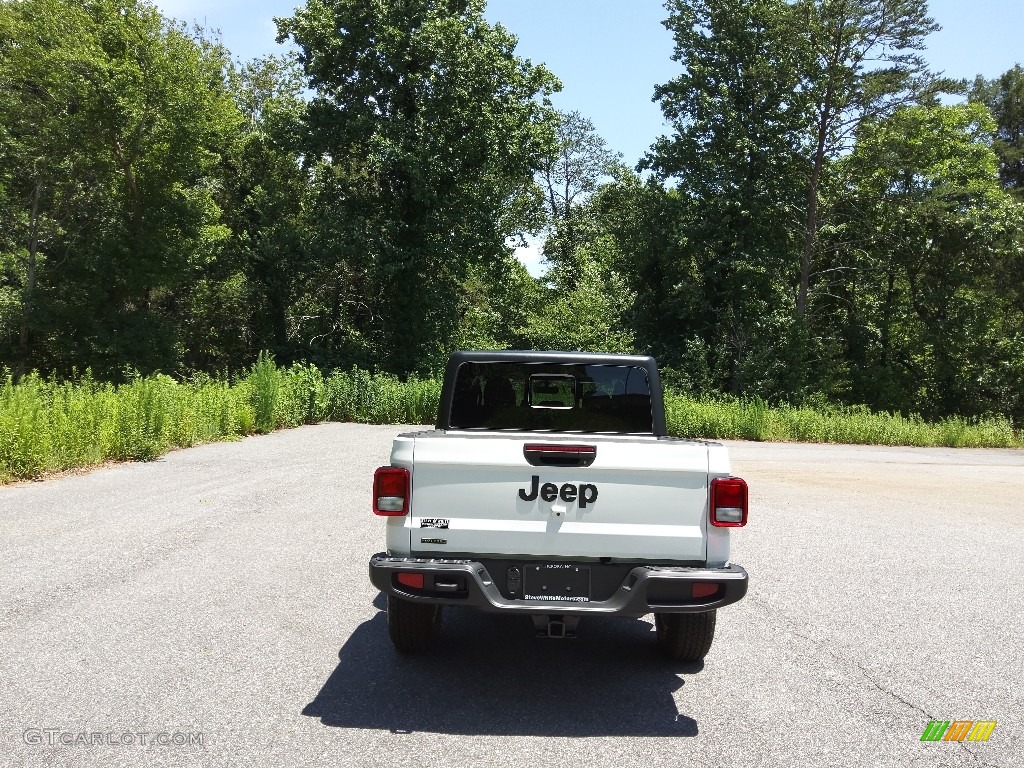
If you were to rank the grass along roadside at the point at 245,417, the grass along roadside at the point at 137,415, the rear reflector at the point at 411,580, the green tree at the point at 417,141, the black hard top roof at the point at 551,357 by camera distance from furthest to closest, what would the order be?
the green tree at the point at 417,141, the grass along roadside at the point at 245,417, the grass along roadside at the point at 137,415, the black hard top roof at the point at 551,357, the rear reflector at the point at 411,580

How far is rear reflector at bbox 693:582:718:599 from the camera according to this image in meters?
4.08

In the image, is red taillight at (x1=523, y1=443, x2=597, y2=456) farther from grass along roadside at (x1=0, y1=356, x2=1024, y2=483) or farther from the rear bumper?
grass along roadside at (x1=0, y1=356, x2=1024, y2=483)

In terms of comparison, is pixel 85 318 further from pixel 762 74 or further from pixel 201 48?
pixel 762 74

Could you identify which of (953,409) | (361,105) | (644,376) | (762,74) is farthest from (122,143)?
(953,409)

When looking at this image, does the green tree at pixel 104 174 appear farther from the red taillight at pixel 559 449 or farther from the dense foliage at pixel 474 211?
the red taillight at pixel 559 449

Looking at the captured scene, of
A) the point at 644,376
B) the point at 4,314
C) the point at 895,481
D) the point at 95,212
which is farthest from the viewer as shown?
the point at 95,212

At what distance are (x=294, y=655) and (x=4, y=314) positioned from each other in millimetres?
33597

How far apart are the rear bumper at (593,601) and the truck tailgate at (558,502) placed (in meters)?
0.12

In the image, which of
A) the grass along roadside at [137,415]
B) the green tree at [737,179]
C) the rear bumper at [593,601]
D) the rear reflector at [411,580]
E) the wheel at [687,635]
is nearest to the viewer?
the rear bumper at [593,601]

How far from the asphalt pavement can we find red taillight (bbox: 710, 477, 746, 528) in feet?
3.14

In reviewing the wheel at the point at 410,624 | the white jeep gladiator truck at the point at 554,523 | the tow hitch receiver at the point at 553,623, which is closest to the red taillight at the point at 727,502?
the white jeep gladiator truck at the point at 554,523

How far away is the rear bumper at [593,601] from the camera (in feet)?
13.1

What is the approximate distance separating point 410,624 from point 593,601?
1.17 m

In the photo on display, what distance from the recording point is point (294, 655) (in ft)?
15.3
